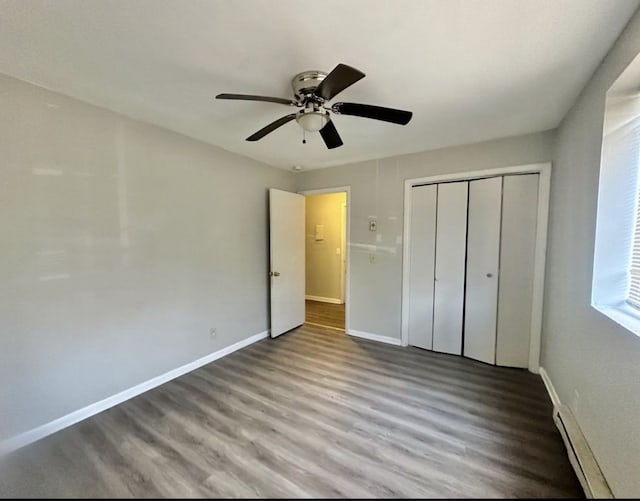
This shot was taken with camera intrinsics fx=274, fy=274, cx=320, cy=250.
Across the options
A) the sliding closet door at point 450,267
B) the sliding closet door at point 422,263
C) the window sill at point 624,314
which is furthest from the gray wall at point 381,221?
the window sill at point 624,314

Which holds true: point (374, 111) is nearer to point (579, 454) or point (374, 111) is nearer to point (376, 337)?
point (579, 454)

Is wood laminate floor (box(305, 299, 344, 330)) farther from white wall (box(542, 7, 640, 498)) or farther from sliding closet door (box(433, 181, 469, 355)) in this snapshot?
white wall (box(542, 7, 640, 498))

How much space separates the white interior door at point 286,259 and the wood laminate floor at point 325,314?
0.37 meters

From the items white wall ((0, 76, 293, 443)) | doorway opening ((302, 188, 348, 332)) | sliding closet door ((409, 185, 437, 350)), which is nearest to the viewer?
white wall ((0, 76, 293, 443))

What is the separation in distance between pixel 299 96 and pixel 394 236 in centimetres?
209

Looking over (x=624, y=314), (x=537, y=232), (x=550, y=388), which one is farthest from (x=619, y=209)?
(x=550, y=388)

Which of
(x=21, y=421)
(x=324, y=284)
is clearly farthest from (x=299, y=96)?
(x=324, y=284)

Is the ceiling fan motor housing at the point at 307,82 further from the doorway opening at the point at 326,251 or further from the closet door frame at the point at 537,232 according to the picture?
the doorway opening at the point at 326,251

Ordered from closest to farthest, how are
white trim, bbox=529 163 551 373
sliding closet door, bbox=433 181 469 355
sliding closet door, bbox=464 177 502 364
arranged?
white trim, bbox=529 163 551 373 < sliding closet door, bbox=464 177 502 364 < sliding closet door, bbox=433 181 469 355

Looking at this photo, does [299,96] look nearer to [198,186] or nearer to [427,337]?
[198,186]

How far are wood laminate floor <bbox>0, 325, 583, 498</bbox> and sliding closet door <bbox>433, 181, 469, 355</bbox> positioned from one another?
0.86 ft

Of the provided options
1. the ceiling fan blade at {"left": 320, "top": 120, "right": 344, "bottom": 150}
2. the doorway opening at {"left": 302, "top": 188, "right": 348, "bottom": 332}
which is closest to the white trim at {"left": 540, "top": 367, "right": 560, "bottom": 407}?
the ceiling fan blade at {"left": 320, "top": 120, "right": 344, "bottom": 150}

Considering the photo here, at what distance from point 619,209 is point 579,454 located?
1.27 metres

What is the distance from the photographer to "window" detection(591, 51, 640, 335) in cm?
141
